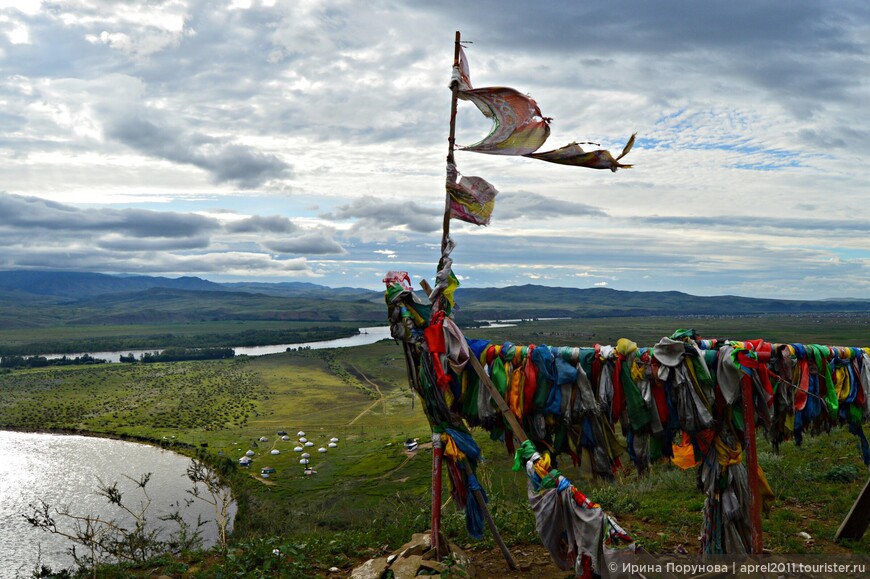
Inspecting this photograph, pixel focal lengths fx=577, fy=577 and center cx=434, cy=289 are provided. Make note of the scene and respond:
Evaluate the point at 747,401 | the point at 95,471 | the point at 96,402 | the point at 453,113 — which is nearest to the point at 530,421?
the point at 747,401

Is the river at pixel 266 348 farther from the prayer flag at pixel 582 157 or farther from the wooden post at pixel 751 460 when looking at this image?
the wooden post at pixel 751 460

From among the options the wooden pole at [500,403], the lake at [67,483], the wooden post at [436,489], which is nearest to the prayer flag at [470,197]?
the wooden pole at [500,403]

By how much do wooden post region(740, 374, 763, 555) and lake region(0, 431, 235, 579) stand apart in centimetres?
2733

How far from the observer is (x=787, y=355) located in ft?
24.1

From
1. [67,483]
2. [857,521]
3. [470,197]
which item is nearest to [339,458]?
[67,483]

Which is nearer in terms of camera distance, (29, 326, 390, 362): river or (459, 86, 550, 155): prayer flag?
(459, 86, 550, 155): prayer flag

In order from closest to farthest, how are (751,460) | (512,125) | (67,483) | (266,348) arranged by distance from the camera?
(751,460) → (512,125) → (67,483) → (266,348)

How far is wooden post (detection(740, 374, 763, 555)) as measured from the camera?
7.07 m

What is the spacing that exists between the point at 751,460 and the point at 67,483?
51.6 metres

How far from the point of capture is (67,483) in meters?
45.0

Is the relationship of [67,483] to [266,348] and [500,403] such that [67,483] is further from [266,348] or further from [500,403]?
[266,348]

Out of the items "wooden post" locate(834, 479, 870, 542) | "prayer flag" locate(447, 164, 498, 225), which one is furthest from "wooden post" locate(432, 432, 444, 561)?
"wooden post" locate(834, 479, 870, 542)

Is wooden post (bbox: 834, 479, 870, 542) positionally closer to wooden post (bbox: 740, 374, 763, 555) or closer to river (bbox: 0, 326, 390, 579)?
wooden post (bbox: 740, 374, 763, 555)

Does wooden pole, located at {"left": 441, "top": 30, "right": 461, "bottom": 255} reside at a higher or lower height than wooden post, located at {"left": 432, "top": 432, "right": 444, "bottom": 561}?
higher
